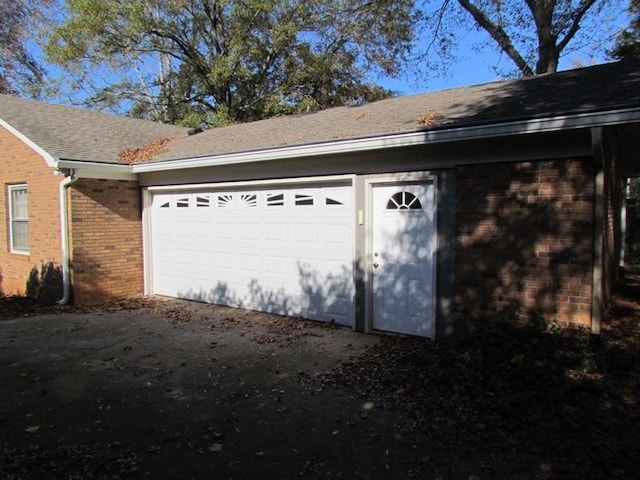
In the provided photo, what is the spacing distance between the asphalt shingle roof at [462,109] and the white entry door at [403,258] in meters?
0.99

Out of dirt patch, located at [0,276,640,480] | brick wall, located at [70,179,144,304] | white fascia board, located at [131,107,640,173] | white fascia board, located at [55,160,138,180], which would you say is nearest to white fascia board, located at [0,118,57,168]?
white fascia board, located at [55,160,138,180]

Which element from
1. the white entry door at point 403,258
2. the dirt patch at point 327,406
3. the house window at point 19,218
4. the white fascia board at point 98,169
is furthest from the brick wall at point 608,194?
the house window at point 19,218

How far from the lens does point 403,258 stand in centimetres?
707

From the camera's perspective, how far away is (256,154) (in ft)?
26.9

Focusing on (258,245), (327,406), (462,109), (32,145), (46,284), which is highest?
(462,109)

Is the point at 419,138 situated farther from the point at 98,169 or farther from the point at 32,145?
the point at 32,145

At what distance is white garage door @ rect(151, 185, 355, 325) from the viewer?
795cm

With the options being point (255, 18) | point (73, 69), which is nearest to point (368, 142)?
point (255, 18)

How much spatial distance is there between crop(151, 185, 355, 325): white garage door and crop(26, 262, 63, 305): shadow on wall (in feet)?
6.32

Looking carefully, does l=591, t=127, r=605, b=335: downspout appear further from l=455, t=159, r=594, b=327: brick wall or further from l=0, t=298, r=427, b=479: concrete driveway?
l=0, t=298, r=427, b=479: concrete driveway

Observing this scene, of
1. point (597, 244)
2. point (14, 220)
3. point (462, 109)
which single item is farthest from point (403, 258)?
point (14, 220)

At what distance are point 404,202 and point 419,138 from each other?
1.10m

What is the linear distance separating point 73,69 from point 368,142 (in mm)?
17175

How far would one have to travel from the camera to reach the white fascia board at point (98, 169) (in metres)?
9.00
